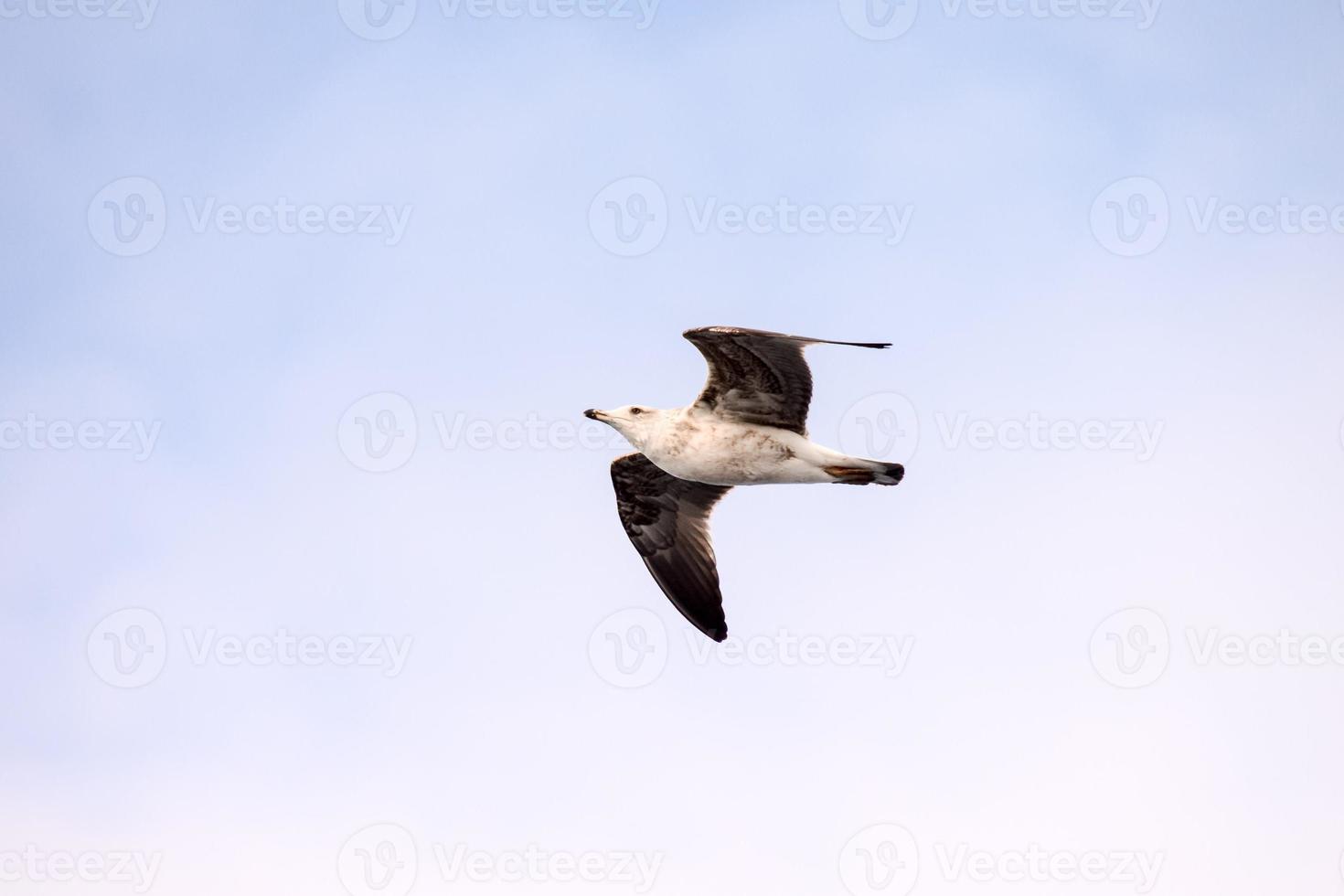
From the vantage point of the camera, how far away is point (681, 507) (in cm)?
2144

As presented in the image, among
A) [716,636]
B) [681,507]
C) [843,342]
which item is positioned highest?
[843,342]

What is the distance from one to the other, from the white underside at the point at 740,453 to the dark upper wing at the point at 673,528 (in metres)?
2.53

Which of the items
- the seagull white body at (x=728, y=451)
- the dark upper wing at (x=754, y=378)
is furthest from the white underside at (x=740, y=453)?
the dark upper wing at (x=754, y=378)

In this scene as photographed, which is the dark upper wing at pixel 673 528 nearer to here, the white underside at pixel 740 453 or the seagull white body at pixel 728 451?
the seagull white body at pixel 728 451

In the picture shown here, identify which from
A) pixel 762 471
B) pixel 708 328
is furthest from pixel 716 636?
pixel 708 328

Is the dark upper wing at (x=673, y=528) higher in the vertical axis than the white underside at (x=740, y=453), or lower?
lower

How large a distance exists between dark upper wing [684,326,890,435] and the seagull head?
80cm

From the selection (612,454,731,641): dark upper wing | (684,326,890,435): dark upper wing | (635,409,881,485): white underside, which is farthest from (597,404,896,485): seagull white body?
(612,454,731,641): dark upper wing

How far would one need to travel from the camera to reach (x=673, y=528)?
2147 centimetres

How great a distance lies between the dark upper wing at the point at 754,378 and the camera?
56.4 ft

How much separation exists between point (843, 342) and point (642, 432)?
12.8 feet

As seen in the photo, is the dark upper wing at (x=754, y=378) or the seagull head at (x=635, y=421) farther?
the seagull head at (x=635, y=421)

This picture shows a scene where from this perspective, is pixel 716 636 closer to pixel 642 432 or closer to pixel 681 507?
pixel 681 507

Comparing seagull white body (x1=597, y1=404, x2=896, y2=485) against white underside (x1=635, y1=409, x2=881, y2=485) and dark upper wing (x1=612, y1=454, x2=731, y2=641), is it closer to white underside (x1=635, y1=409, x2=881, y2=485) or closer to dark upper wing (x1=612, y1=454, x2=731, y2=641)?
white underside (x1=635, y1=409, x2=881, y2=485)
